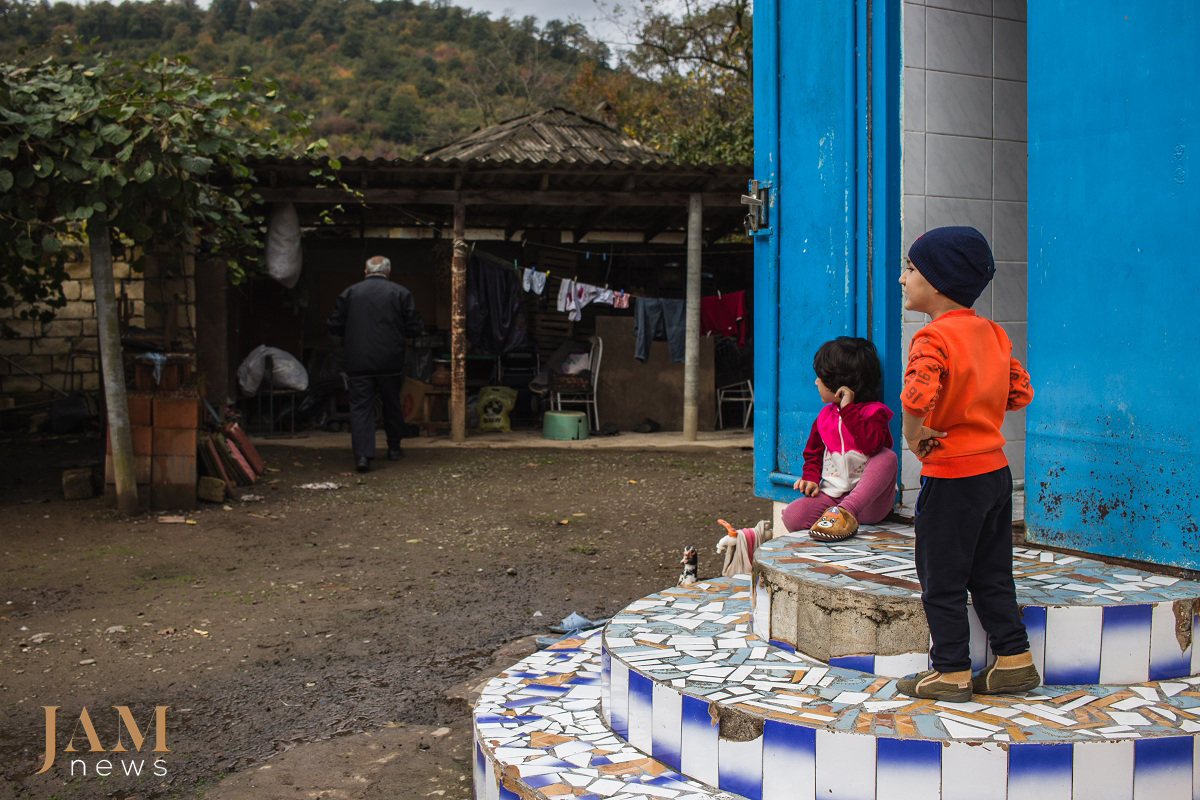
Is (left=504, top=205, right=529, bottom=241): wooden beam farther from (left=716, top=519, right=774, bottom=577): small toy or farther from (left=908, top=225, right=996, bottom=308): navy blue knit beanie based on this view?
(left=908, top=225, right=996, bottom=308): navy blue knit beanie

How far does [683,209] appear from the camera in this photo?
12617mm

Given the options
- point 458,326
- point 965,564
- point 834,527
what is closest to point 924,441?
point 965,564

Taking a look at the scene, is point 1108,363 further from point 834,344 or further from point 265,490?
point 265,490

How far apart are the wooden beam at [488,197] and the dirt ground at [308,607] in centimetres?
331

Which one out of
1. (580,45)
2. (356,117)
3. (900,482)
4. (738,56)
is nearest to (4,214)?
(900,482)

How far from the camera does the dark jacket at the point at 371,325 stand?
29.3 ft

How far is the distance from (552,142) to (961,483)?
11.3 meters

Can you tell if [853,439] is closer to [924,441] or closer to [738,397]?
[924,441]

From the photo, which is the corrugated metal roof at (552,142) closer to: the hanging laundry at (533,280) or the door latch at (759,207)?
the hanging laundry at (533,280)

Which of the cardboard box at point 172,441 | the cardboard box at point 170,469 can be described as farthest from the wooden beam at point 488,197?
the cardboard box at point 170,469

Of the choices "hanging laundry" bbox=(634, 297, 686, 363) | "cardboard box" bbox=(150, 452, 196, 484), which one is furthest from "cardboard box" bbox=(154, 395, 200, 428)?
"hanging laundry" bbox=(634, 297, 686, 363)

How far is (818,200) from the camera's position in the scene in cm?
442

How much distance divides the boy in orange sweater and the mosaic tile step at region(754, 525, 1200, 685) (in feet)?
0.39

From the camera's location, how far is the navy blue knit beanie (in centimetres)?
262
